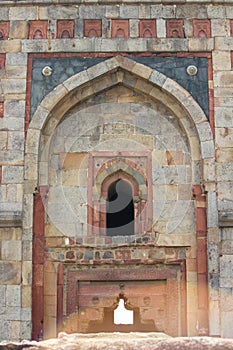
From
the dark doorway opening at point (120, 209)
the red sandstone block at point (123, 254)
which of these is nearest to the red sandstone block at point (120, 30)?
the dark doorway opening at point (120, 209)

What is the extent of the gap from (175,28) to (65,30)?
1.65 metres

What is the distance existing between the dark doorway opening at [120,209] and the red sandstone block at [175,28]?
2.31 m

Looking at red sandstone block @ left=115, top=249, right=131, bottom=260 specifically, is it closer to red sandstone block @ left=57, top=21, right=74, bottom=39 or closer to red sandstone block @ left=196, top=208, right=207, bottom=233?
red sandstone block @ left=196, top=208, right=207, bottom=233

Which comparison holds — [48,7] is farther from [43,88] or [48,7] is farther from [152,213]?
[152,213]

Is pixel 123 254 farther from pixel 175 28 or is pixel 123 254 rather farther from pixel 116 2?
pixel 116 2

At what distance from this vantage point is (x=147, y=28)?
38.7 ft

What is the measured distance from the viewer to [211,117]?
1148 cm

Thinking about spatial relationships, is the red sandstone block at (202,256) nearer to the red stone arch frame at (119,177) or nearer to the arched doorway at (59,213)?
the arched doorway at (59,213)

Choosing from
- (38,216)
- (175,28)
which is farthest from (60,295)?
(175,28)

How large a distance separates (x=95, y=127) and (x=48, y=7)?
6.41 feet

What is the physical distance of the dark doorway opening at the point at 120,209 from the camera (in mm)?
11539

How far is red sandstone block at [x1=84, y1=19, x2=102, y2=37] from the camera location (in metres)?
11.8

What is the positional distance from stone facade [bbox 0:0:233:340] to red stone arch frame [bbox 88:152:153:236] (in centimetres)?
2

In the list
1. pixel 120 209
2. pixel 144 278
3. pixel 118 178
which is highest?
pixel 118 178
